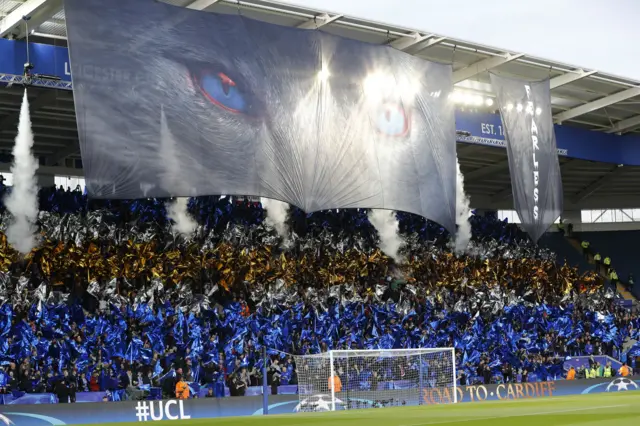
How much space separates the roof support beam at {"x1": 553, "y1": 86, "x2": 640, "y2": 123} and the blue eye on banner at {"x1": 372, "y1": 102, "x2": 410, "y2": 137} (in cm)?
1175

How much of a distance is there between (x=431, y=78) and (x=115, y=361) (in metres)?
11.4

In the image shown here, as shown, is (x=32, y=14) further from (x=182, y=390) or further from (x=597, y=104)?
(x=597, y=104)

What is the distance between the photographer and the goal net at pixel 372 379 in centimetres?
1928

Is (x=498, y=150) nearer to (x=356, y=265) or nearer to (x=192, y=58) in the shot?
(x=356, y=265)

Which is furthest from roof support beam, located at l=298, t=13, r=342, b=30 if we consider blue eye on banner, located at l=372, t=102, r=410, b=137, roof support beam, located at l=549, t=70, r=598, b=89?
roof support beam, located at l=549, t=70, r=598, b=89

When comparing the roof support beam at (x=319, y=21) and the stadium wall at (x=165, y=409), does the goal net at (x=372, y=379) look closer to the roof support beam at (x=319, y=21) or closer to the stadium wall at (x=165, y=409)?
the stadium wall at (x=165, y=409)

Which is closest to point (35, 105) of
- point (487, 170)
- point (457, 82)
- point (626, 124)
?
point (457, 82)

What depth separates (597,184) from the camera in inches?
1674

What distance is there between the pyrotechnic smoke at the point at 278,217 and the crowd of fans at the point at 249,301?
7.9 inches

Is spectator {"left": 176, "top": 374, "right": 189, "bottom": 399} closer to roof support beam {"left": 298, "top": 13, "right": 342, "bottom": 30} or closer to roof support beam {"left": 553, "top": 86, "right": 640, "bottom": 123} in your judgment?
roof support beam {"left": 298, "top": 13, "right": 342, "bottom": 30}

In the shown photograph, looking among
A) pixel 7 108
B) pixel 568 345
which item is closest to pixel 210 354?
pixel 7 108

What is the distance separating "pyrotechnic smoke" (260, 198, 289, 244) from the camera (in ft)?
87.8

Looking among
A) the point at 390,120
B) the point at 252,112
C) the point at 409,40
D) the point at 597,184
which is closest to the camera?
the point at 252,112

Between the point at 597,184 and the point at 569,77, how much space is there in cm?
1371
